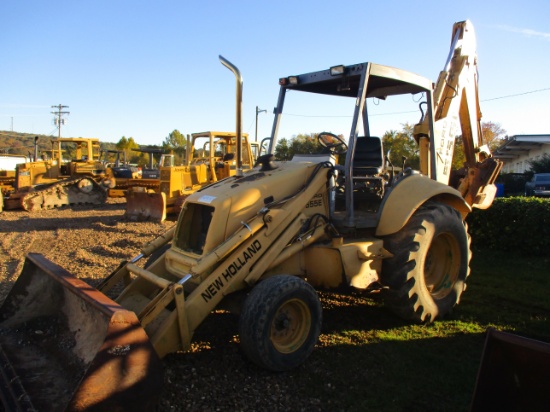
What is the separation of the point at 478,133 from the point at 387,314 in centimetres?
377

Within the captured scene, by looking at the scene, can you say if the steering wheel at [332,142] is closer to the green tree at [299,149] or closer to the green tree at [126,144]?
the green tree at [299,149]

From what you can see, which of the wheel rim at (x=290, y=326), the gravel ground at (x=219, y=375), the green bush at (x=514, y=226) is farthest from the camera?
the green bush at (x=514, y=226)

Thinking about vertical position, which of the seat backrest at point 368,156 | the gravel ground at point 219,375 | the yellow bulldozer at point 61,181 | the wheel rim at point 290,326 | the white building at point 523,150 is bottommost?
the gravel ground at point 219,375

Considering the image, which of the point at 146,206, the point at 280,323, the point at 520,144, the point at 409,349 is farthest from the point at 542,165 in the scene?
the point at 280,323

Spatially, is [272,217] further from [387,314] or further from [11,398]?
[11,398]

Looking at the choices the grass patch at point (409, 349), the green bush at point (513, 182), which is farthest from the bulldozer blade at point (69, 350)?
the green bush at point (513, 182)

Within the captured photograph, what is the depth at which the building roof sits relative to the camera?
2397 centimetres

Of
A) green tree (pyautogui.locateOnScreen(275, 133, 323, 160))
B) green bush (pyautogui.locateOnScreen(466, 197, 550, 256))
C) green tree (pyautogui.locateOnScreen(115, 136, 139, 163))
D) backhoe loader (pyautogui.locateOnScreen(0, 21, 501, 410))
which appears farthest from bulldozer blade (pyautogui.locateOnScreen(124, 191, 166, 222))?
green tree (pyautogui.locateOnScreen(115, 136, 139, 163))

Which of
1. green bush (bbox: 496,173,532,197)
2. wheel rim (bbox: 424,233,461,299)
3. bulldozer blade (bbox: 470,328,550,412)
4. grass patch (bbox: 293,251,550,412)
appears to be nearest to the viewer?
bulldozer blade (bbox: 470,328,550,412)

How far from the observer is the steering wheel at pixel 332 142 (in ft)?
16.8

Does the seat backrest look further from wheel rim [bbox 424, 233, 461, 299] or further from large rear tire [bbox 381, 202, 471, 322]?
wheel rim [bbox 424, 233, 461, 299]

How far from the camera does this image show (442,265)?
5445mm

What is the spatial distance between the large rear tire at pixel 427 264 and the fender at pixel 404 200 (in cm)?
15

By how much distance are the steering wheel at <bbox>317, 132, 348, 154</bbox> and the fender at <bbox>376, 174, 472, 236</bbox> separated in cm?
77
